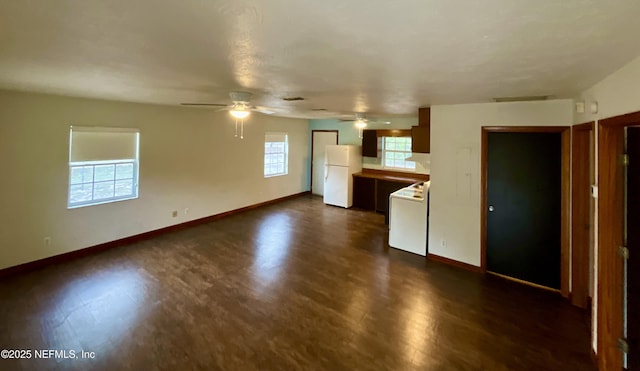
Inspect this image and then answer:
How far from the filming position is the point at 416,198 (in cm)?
463

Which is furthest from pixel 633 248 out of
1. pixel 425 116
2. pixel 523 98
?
pixel 425 116

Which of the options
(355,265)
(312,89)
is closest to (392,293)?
(355,265)

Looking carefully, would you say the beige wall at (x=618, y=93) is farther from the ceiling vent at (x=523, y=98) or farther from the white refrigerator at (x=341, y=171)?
the white refrigerator at (x=341, y=171)

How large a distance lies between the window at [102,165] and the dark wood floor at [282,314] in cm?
92

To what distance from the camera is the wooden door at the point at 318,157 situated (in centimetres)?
872

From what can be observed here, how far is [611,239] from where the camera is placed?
7.27 ft

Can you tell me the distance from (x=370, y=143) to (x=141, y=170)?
17.2ft

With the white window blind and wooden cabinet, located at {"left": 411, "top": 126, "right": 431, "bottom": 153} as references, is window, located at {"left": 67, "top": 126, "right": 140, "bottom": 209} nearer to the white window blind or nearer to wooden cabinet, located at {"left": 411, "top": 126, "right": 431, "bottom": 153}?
the white window blind

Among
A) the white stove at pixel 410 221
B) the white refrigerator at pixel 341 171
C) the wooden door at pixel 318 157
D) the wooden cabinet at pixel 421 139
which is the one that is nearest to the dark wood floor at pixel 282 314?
the white stove at pixel 410 221

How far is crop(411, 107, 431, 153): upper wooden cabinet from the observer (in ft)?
14.1

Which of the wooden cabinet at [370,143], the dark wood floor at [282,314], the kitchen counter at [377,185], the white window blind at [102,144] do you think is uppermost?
the wooden cabinet at [370,143]

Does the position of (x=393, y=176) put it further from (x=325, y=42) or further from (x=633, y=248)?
(x=325, y=42)

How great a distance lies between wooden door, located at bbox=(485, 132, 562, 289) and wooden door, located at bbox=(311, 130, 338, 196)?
536cm

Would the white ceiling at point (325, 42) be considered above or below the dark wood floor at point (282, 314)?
above
